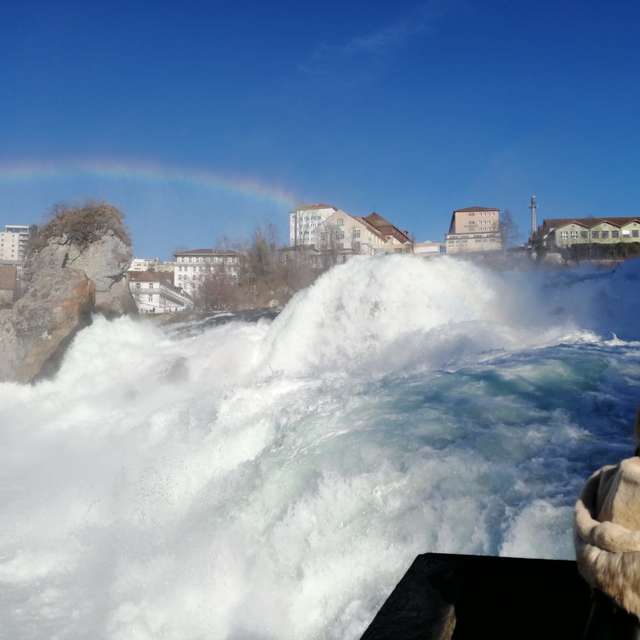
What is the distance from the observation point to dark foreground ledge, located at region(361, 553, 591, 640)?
192cm

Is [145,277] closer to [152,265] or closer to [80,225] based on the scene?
[152,265]

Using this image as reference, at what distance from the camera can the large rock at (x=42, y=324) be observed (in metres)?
16.5

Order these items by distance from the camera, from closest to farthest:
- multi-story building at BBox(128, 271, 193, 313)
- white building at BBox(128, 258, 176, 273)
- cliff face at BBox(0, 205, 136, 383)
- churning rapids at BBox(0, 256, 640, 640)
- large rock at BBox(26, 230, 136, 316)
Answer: churning rapids at BBox(0, 256, 640, 640) < cliff face at BBox(0, 205, 136, 383) < large rock at BBox(26, 230, 136, 316) < multi-story building at BBox(128, 271, 193, 313) < white building at BBox(128, 258, 176, 273)

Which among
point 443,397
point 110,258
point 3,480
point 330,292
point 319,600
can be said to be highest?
point 110,258

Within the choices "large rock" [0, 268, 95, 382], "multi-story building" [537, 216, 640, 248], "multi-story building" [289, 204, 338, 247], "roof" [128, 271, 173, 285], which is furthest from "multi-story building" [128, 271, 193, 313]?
"large rock" [0, 268, 95, 382]

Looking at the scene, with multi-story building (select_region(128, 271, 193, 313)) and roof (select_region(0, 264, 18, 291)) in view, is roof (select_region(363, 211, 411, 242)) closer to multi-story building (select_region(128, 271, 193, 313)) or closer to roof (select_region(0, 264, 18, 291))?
multi-story building (select_region(128, 271, 193, 313))

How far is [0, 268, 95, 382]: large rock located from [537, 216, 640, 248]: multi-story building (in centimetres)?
4744

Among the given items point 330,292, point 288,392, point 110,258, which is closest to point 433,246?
point 110,258

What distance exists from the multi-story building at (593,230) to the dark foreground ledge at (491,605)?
57.5 meters

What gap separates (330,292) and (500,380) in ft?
20.9

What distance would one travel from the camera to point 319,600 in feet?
13.8

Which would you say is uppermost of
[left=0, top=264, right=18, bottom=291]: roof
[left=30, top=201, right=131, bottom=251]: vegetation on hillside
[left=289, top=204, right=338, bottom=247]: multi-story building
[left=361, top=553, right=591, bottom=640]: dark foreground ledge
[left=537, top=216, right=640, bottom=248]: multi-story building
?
[left=289, top=204, right=338, bottom=247]: multi-story building

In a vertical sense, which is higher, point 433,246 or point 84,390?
point 433,246

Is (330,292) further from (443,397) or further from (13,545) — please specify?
(13,545)
